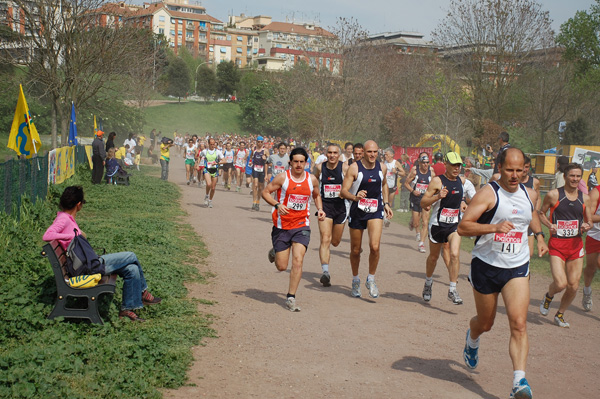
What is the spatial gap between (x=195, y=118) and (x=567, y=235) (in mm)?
82359

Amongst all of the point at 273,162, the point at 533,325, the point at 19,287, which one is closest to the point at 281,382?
the point at 19,287

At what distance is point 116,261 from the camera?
7.39 meters

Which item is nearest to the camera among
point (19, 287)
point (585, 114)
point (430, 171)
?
point (19, 287)

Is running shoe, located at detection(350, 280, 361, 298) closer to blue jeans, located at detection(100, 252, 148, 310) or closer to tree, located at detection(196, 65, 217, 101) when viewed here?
blue jeans, located at detection(100, 252, 148, 310)

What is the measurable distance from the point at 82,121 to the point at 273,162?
3845 centimetres

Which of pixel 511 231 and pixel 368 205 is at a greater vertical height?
pixel 511 231

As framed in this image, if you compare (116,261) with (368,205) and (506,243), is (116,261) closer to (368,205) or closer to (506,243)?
(506,243)

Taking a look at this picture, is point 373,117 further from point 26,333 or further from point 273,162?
point 26,333

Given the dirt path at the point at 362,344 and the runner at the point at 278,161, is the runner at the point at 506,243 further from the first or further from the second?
the runner at the point at 278,161

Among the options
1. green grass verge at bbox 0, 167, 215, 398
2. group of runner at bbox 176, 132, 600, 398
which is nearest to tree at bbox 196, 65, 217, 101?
green grass verge at bbox 0, 167, 215, 398

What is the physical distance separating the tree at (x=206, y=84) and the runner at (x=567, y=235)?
98.3 meters

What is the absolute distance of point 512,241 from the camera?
20.3ft

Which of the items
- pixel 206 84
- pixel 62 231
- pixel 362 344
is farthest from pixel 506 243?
pixel 206 84

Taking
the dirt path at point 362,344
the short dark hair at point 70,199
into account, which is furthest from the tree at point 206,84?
the short dark hair at point 70,199
